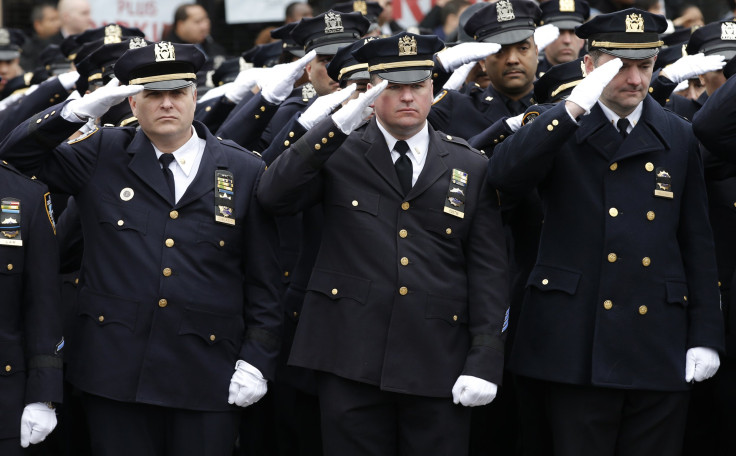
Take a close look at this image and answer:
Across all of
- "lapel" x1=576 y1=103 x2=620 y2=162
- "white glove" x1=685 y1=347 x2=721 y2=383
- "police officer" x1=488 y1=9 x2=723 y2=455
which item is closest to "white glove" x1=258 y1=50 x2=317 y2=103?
"police officer" x1=488 y1=9 x2=723 y2=455

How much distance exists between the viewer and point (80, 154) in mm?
5062

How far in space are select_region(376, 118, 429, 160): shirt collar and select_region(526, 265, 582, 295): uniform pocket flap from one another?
2.25ft

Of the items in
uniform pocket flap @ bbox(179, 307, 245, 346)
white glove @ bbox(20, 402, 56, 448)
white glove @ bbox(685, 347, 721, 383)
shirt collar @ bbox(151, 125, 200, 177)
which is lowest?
white glove @ bbox(20, 402, 56, 448)

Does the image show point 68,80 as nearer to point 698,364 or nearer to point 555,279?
point 555,279

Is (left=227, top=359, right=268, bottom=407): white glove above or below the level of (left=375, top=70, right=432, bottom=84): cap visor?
below

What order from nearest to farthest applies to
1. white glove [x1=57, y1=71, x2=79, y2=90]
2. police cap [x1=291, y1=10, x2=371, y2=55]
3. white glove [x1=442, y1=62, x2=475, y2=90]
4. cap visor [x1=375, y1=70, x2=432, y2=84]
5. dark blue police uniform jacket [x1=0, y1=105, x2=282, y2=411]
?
dark blue police uniform jacket [x1=0, y1=105, x2=282, y2=411], cap visor [x1=375, y1=70, x2=432, y2=84], white glove [x1=442, y1=62, x2=475, y2=90], police cap [x1=291, y1=10, x2=371, y2=55], white glove [x1=57, y1=71, x2=79, y2=90]

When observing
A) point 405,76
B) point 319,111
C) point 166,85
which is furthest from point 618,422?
point 166,85

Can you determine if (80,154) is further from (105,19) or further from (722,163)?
(105,19)

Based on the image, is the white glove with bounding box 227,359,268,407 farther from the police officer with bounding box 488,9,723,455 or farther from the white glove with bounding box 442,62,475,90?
the white glove with bounding box 442,62,475,90

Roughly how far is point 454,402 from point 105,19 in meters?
8.08

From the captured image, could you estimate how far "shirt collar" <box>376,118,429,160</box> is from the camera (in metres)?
5.09

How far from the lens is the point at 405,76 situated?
504cm

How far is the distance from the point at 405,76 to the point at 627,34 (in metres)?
0.93

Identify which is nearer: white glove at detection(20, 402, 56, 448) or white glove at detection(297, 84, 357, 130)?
white glove at detection(20, 402, 56, 448)
